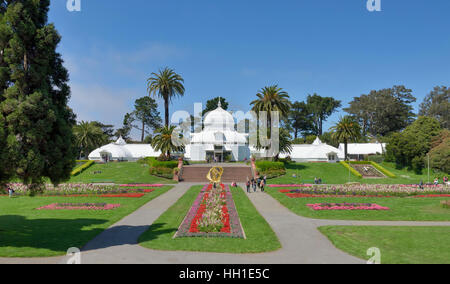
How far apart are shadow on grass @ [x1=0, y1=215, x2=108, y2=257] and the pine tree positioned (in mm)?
2204

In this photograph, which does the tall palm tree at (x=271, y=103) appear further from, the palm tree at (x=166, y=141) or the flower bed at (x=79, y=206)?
the flower bed at (x=79, y=206)

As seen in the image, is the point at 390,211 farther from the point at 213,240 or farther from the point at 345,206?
the point at 213,240

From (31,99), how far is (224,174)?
34.1 m

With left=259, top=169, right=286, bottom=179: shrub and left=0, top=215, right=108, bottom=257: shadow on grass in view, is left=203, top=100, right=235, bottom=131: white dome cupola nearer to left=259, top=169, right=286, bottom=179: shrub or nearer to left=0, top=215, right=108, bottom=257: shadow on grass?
left=259, top=169, right=286, bottom=179: shrub

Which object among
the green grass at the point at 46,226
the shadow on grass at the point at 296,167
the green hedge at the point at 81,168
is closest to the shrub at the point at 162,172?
the green hedge at the point at 81,168

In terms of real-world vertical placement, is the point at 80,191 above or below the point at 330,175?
below

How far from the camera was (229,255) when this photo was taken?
10.7 m

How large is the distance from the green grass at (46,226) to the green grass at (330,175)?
25.2m

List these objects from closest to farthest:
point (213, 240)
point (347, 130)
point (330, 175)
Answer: point (213, 240) < point (330, 175) < point (347, 130)

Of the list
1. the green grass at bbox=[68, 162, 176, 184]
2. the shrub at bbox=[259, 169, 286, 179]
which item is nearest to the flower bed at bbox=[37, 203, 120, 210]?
the green grass at bbox=[68, 162, 176, 184]

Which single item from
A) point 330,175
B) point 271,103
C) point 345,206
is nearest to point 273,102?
point 271,103

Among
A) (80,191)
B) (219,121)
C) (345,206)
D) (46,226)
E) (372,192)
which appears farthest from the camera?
(219,121)

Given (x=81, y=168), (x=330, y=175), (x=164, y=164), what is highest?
(x=164, y=164)
